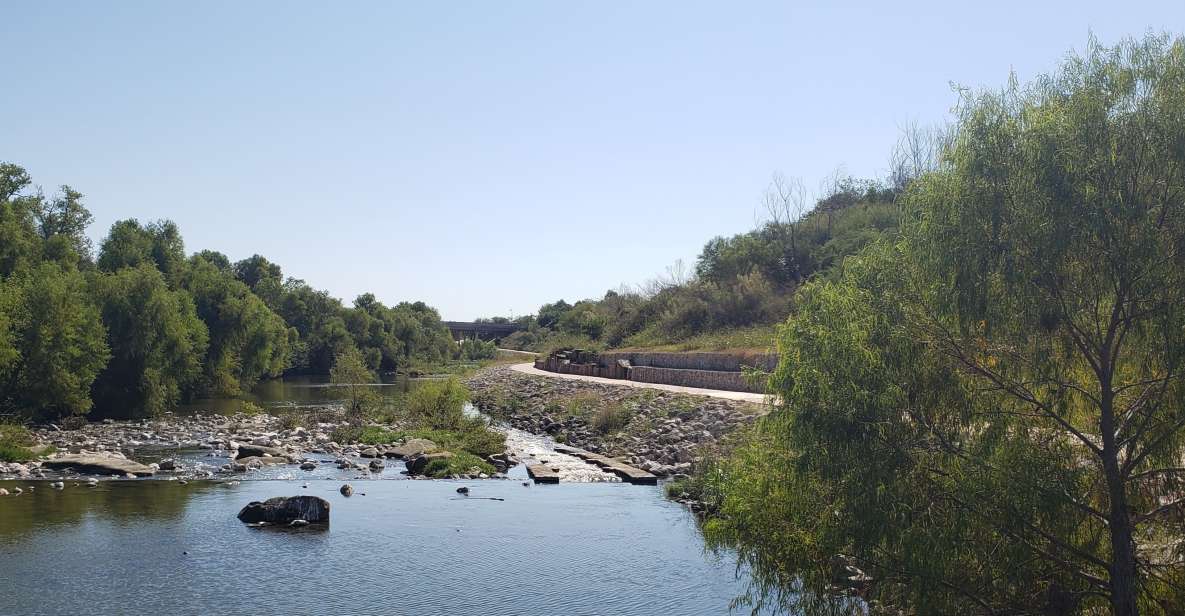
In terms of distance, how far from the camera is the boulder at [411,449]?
28797 mm

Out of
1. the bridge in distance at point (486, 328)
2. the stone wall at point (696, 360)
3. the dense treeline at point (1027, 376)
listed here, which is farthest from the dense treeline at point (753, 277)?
the bridge in distance at point (486, 328)

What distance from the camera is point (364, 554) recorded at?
16.7m

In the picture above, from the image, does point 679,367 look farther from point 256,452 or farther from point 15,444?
point 15,444

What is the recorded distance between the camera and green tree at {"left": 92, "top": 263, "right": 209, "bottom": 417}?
1722 inches

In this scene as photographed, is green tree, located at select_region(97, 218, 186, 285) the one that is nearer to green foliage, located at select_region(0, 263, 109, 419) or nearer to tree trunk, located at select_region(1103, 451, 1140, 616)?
green foliage, located at select_region(0, 263, 109, 419)

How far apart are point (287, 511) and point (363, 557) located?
3.57m

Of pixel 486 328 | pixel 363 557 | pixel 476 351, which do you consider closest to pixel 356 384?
pixel 363 557

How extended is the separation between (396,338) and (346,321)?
21.6 feet

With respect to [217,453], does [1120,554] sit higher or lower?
higher

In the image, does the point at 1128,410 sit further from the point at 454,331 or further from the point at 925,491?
the point at 454,331

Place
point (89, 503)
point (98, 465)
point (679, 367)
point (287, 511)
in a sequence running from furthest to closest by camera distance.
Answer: point (679, 367) < point (98, 465) < point (89, 503) < point (287, 511)

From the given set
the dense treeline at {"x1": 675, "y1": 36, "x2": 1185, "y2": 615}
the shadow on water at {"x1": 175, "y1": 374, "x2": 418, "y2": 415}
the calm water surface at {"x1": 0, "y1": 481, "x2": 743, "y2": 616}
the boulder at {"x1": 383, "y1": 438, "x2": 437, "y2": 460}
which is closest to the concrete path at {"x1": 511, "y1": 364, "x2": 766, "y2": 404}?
the calm water surface at {"x1": 0, "y1": 481, "x2": 743, "y2": 616}

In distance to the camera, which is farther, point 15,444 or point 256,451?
point 256,451

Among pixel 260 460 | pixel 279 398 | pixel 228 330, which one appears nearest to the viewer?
pixel 260 460
